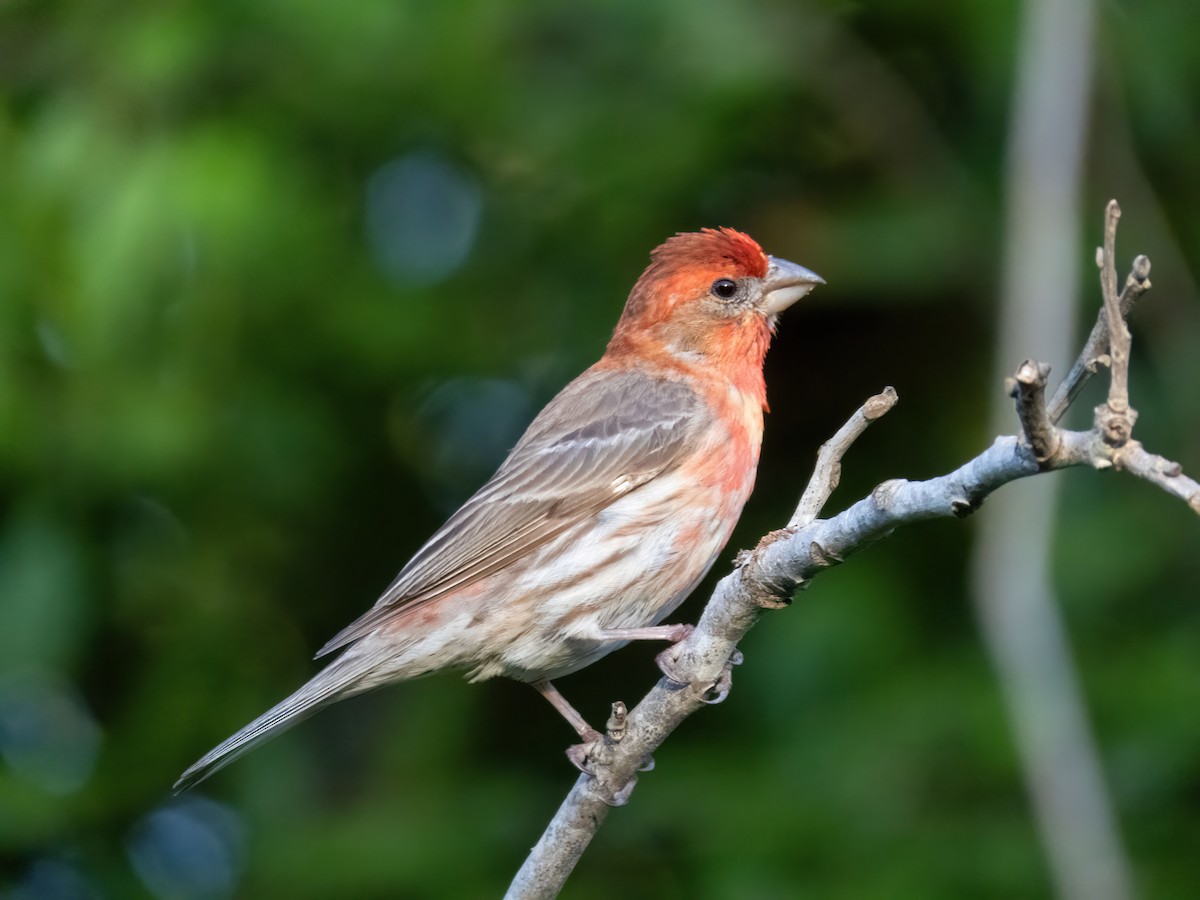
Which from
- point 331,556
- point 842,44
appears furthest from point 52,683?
point 842,44

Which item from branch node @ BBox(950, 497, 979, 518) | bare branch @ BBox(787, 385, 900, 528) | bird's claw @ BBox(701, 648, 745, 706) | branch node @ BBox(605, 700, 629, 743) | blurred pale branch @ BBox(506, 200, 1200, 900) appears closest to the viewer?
blurred pale branch @ BBox(506, 200, 1200, 900)

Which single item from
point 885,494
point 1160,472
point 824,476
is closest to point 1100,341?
point 1160,472

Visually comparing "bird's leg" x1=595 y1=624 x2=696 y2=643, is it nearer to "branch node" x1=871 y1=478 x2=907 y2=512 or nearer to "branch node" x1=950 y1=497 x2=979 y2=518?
"branch node" x1=871 y1=478 x2=907 y2=512

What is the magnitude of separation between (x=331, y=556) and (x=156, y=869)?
4.87 feet

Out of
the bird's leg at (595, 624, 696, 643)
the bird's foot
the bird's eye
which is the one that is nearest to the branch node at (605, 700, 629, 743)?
the bird's foot

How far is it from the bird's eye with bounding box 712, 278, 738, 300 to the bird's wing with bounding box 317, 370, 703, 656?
1.27 feet

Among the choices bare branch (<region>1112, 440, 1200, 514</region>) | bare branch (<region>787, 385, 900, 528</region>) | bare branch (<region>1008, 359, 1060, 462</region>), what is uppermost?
bare branch (<region>787, 385, 900, 528</region>)

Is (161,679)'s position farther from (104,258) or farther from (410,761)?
(104,258)

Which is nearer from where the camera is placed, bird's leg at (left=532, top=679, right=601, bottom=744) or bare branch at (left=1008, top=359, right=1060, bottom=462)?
bare branch at (left=1008, top=359, right=1060, bottom=462)

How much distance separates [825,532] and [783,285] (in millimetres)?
2541

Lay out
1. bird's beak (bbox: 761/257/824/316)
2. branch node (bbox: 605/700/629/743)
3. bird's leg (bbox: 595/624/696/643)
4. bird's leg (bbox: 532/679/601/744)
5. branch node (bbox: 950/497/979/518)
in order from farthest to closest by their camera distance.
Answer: bird's beak (bbox: 761/257/824/316), bird's leg (bbox: 532/679/601/744), bird's leg (bbox: 595/624/696/643), branch node (bbox: 605/700/629/743), branch node (bbox: 950/497/979/518)

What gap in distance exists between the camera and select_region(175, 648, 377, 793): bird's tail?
434 centimetres

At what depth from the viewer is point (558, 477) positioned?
16.9 feet

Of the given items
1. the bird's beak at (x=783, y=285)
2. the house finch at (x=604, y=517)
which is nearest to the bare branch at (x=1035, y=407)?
the house finch at (x=604, y=517)
